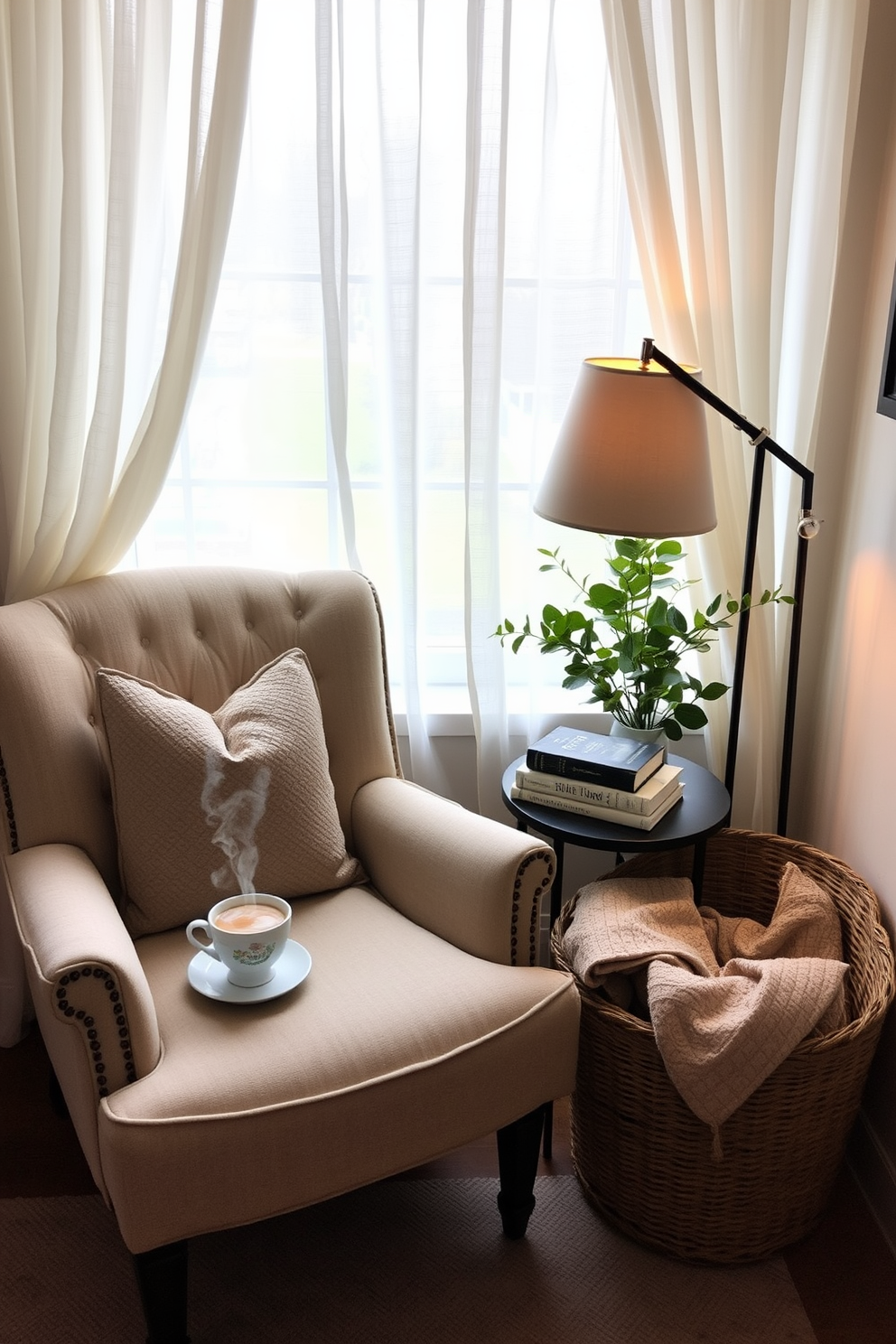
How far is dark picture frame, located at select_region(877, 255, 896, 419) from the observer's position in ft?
5.55

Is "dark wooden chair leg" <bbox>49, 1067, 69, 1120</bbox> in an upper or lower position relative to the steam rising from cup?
lower

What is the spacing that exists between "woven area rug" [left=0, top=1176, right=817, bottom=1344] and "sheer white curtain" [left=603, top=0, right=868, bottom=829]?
1101 millimetres

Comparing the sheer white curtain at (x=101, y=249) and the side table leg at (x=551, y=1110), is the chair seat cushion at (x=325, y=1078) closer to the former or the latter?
the side table leg at (x=551, y=1110)

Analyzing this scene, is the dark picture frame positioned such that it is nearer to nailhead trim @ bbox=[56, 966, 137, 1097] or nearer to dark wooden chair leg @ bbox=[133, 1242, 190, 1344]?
nailhead trim @ bbox=[56, 966, 137, 1097]

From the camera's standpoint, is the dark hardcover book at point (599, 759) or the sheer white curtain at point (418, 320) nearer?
the dark hardcover book at point (599, 759)

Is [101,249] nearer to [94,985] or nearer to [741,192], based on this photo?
[741,192]

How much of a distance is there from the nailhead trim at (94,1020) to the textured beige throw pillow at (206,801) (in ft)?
1.02

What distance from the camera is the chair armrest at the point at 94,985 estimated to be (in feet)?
4.68

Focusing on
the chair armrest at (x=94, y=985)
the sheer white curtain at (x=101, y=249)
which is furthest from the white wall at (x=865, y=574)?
the chair armrest at (x=94, y=985)

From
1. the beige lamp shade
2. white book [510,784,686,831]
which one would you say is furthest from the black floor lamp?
white book [510,784,686,831]

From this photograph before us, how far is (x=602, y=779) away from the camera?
1908 millimetres

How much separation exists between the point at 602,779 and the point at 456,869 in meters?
0.29

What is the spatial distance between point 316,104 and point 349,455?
2.01 feet

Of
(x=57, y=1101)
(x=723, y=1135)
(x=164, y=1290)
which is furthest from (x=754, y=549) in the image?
(x=57, y=1101)
